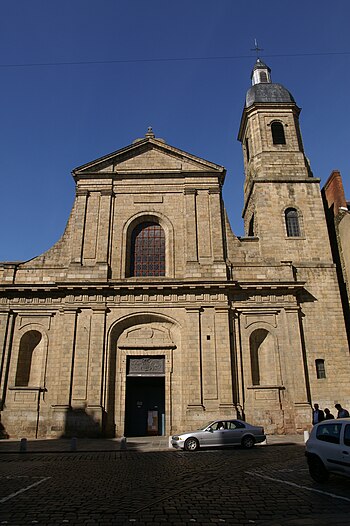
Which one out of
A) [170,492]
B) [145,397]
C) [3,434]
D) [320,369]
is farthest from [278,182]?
[170,492]

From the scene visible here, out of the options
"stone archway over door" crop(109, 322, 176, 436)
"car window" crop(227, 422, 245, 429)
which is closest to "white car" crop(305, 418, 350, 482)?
"car window" crop(227, 422, 245, 429)

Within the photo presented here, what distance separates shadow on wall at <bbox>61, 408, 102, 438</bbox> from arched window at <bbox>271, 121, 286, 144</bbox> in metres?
19.1

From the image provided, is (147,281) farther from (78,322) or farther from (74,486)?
(74,486)

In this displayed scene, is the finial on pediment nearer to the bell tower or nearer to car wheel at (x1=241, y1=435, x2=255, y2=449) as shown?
the bell tower

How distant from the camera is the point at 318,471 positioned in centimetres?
816

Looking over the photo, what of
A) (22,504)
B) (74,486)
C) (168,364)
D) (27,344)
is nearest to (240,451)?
(168,364)

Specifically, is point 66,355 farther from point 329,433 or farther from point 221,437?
point 329,433

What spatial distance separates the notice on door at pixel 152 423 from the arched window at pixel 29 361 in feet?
17.8

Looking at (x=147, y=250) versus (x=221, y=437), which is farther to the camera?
(x=147, y=250)

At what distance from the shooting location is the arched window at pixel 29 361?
754 inches

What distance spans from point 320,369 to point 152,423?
833 centimetres

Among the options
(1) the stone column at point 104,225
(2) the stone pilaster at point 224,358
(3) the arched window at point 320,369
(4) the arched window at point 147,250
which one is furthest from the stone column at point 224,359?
(1) the stone column at point 104,225

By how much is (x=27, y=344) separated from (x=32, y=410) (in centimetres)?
327

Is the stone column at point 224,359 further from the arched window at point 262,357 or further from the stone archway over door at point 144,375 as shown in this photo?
the stone archway over door at point 144,375
